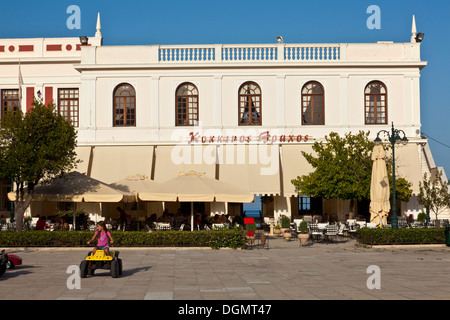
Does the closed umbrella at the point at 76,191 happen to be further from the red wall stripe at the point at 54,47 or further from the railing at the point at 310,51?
the railing at the point at 310,51

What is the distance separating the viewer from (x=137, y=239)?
26719 millimetres

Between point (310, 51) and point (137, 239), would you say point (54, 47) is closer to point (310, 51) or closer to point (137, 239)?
point (310, 51)

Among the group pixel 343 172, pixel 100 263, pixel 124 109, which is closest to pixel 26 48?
pixel 124 109

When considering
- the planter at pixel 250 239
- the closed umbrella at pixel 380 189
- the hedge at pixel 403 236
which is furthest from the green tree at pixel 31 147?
the closed umbrella at pixel 380 189

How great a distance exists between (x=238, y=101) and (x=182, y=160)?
15.9ft

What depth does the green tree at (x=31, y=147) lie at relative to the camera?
2822 cm

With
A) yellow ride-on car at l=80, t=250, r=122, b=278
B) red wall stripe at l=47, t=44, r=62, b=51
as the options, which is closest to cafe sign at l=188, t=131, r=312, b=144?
red wall stripe at l=47, t=44, r=62, b=51

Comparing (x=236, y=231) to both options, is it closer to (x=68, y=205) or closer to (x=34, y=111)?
(x=34, y=111)

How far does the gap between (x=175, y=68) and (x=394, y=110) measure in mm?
13057

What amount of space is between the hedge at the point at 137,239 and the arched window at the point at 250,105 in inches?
560

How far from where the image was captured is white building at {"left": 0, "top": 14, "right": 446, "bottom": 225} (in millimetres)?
39438

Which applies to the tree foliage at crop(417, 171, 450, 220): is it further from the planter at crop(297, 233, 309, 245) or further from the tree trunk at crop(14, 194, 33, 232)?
the tree trunk at crop(14, 194, 33, 232)

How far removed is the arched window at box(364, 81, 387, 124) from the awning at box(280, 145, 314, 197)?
164 inches

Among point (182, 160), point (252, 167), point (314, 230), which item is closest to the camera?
point (314, 230)
